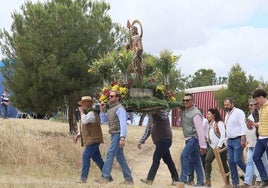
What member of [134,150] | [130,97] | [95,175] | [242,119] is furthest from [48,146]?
[242,119]

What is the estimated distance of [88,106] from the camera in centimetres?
1098

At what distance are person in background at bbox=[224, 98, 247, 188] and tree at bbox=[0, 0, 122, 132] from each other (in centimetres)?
1037

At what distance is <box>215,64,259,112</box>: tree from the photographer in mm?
28797

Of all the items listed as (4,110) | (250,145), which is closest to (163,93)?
(250,145)

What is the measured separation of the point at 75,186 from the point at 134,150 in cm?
1008

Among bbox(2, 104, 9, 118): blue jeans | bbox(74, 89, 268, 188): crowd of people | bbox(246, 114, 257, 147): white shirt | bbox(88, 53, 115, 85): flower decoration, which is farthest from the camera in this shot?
bbox(2, 104, 9, 118): blue jeans

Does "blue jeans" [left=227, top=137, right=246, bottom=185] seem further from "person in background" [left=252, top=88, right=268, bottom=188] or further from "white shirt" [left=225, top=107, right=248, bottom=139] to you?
"person in background" [left=252, top=88, right=268, bottom=188]

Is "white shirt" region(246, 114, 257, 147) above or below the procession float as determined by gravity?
below

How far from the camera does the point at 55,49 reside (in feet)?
66.8

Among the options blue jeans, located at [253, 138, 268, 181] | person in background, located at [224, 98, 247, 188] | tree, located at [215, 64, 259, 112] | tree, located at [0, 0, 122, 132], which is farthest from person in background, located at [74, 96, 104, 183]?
tree, located at [215, 64, 259, 112]

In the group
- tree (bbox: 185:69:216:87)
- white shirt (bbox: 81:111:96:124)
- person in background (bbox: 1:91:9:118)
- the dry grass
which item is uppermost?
tree (bbox: 185:69:216:87)

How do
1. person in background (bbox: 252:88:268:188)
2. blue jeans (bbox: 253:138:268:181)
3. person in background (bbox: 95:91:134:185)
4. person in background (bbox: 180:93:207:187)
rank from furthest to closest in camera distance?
1. person in background (bbox: 180:93:207:187)
2. person in background (bbox: 95:91:134:185)
3. blue jeans (bbox: 253:138:268:181)
4. person in background (bbox: 252:88:268:188)

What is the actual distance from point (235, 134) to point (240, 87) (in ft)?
62.5

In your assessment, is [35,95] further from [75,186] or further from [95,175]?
[75,186]
